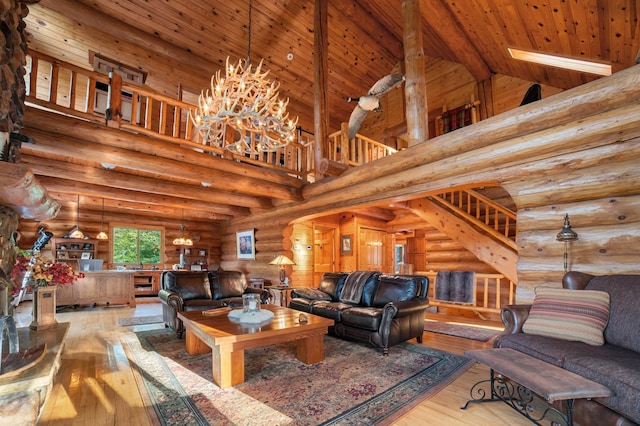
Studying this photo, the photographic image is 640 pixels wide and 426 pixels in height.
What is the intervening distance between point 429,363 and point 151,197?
262 inches

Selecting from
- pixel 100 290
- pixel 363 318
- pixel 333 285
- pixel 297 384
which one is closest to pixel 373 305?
pixel 363 318

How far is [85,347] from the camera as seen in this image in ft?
13.0

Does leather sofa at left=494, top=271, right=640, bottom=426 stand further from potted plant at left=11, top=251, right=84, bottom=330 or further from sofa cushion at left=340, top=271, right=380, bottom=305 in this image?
potted plant at left=11, top=251, right=84, bottom=330

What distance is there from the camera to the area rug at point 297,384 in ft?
7.55

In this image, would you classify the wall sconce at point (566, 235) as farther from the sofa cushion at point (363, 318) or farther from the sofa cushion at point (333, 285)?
the sofa cushion at point (333, 285)

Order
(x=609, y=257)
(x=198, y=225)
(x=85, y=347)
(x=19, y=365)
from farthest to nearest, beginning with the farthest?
(x=198, y=225)
(x=85, y=347)
(x=609, y=257)
(x=19, y=365)

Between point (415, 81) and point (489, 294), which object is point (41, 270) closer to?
point (415, 81)

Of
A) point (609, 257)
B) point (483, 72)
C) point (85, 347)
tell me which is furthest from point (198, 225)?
point (609, 257)

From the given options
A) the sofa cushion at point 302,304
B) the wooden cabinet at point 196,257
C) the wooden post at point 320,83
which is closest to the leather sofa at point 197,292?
the sofa cushion at point 302,304

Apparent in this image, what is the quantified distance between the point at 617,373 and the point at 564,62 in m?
4.54

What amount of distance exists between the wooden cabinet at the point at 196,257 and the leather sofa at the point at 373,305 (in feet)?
20.2

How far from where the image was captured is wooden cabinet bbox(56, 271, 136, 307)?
6797 mm

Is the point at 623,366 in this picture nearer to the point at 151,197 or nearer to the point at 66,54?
the point at 151,197

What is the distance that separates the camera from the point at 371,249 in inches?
348
